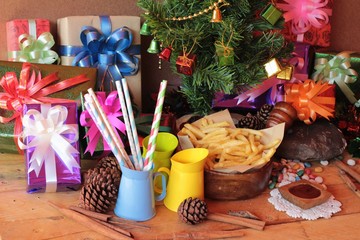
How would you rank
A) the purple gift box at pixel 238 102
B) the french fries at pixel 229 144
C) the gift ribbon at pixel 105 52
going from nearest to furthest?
the french fries at pixel 229 144, the gift ribbon at pixel 105 52, the purple gift box at pixel 238 102

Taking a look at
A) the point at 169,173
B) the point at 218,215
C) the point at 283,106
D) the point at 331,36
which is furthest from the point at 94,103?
the point at 331,36

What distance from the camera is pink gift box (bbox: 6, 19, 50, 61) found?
36.8 inches

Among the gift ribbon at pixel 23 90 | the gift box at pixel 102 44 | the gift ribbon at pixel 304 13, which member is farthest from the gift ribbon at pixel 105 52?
the gift ribbon at pixel 304 13

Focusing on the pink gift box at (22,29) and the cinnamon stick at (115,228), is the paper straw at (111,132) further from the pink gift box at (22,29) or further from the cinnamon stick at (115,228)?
the pink gift box at (22,29)

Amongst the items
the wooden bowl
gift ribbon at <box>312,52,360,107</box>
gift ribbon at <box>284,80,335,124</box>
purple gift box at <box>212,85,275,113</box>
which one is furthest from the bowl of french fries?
gift ribbon at <box>312,52,360,107</box>

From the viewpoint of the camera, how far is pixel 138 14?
1.06 m

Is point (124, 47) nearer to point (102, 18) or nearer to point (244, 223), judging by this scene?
point (102, 18)

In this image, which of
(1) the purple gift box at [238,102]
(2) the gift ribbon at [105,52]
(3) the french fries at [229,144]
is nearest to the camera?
(3) the french fries at [229,144]

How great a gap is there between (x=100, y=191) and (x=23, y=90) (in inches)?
10.9

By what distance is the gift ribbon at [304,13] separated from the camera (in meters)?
1.09

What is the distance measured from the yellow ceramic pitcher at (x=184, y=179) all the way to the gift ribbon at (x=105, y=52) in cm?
29

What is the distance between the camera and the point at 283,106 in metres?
0.92

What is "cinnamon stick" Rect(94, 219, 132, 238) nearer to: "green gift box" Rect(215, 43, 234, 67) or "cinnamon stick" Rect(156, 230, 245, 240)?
"cinnamon stick" Rect(156, 230, 245, 240)

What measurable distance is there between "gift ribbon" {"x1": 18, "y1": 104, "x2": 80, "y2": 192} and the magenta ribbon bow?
62cm
